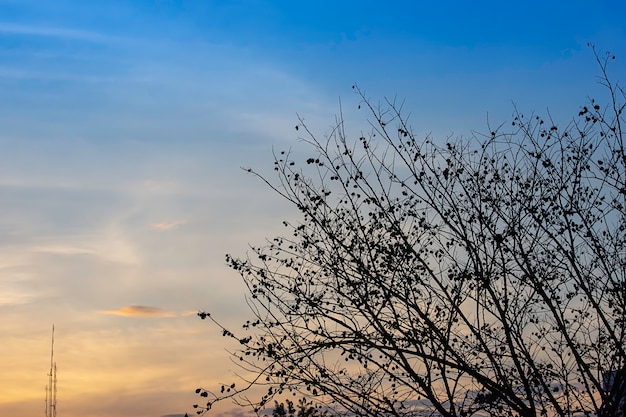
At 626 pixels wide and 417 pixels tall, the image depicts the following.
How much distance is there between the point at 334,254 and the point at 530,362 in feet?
11.1

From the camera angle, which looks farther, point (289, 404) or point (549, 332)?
point (549, 332)

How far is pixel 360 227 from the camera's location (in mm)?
13148

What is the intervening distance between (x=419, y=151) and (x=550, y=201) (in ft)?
7.35

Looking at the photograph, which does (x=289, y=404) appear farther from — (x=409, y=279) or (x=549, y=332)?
(x=549, y=332)

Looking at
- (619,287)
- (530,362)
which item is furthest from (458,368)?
(619,287)

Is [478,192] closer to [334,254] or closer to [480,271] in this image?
[480,271]

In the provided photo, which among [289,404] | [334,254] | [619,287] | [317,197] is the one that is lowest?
[289,404]

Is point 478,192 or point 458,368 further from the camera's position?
point 478,192

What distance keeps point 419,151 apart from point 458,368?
11.2ft

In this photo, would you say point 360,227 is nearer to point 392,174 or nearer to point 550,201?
point 392,174

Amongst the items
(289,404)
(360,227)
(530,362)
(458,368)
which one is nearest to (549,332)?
(530,362)

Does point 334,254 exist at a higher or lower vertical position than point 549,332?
higher

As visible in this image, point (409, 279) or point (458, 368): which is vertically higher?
point (409, 279)

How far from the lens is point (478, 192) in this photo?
13664 mm
